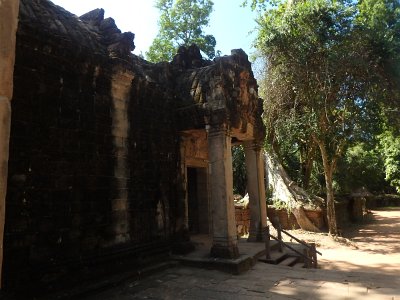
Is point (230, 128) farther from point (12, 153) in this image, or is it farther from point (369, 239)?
point (369, 239)

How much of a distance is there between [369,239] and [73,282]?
14.1 meters

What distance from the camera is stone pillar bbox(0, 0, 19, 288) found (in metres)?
1.59

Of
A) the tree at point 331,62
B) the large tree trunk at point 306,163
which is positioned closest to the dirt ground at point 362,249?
the tree at point 331,62

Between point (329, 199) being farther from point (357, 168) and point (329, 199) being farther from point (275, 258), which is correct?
point (357, 168)

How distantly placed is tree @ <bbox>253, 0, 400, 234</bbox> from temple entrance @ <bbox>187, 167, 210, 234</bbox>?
266 inches

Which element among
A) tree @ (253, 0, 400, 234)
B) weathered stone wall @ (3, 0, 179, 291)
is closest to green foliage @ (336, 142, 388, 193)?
tree @ (253, 0, 400, 234)

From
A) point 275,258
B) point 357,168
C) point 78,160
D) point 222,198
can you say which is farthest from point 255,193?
point 357,168

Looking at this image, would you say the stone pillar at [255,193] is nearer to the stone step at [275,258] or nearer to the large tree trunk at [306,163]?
the stone step at [275,258]

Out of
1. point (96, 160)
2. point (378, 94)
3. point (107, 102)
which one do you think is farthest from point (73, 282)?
point (378, 94)

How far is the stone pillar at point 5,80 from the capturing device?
1593 millimetres

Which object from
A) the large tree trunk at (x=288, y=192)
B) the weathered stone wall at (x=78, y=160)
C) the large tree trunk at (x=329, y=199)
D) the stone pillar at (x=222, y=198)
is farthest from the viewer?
the large tree trunk at (x=288, y=192)

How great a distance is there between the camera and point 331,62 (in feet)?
46.3

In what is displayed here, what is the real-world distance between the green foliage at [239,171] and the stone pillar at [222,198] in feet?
44.6

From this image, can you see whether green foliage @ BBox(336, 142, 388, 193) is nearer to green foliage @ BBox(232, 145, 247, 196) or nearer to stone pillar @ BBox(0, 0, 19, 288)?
green foliage @ BBox(232, 145, 247, 196)
